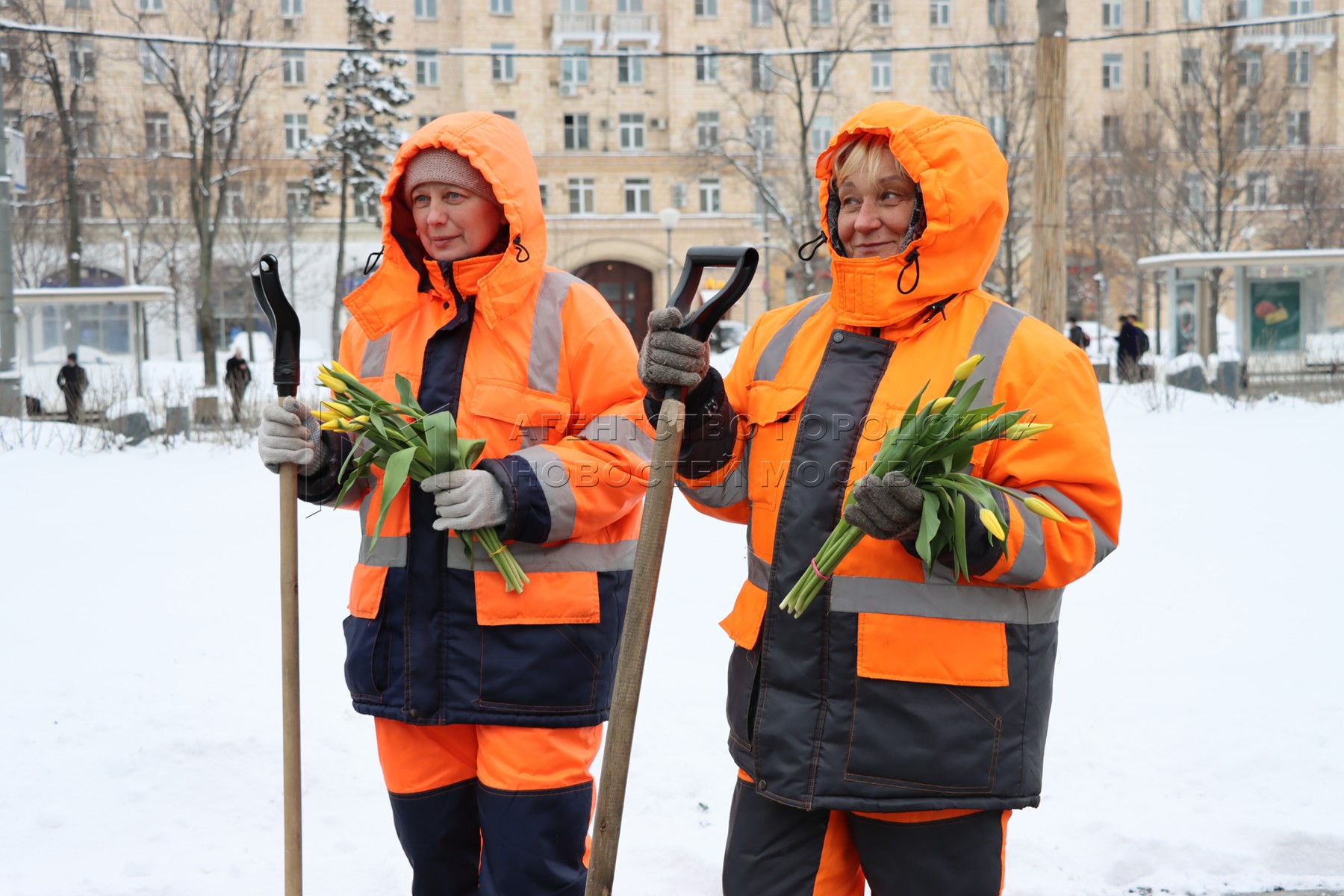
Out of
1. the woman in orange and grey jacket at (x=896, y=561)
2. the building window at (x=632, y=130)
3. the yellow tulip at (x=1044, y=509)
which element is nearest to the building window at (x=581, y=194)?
the building window at (x=632, y=130)

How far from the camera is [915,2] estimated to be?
44719mm

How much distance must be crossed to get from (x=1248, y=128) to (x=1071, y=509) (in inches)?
1364

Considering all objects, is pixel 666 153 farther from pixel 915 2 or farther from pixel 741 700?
pixel 741 700

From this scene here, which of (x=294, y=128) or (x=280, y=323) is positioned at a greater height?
(x=294, y=128)

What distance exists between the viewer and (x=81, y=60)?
25.1 m

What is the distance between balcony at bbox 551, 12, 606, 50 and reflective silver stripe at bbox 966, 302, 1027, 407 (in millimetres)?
46194

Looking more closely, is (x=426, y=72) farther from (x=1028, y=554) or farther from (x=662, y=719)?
(x=1028, y=554)

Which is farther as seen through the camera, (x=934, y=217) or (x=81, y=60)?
(x=81, y=60)

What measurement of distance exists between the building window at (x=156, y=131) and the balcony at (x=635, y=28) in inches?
662

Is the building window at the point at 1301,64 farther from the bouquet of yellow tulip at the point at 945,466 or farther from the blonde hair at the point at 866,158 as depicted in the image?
the bouquet of yellow tulip at the point at 945,466

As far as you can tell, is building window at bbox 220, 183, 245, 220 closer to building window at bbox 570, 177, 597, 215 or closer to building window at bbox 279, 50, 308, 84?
building window at bbox 279, 50, 308, 84

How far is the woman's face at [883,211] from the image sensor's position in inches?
90.4

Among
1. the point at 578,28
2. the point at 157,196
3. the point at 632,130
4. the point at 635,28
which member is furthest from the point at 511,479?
the point at 635,28

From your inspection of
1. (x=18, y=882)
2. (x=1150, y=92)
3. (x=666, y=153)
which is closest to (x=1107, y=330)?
(x=1150, y=92)
